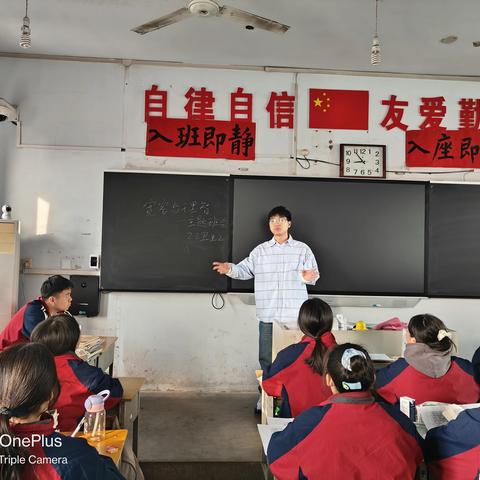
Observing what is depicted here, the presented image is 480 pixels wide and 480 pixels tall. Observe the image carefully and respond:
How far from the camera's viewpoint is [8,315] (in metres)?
3.89

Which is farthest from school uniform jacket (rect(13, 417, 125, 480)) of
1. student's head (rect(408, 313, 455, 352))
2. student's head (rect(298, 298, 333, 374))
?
student's head (rect(408, 313, 455, 352))

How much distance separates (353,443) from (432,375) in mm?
909

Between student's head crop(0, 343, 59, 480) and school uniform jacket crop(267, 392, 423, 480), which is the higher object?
student's head crop(0, 343, 59, 480)

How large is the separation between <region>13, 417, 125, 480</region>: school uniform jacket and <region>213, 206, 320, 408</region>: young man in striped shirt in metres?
2.71

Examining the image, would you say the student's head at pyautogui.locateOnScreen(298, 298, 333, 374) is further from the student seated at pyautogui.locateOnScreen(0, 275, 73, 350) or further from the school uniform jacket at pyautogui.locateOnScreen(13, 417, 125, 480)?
the student seated at pyautogui.locateOnScreen(0, 275, 73, 350)

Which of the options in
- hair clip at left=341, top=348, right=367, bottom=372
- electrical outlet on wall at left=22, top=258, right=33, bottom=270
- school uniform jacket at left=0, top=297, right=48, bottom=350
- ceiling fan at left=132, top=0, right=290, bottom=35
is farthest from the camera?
electrical outlet on wall at left=22, top=258, right=33, bottom=270

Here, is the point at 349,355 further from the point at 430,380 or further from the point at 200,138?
the point at 200,138

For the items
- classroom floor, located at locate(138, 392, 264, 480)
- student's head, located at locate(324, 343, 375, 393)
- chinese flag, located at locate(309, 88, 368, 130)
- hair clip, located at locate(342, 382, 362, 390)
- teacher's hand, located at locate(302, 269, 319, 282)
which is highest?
chinese flag, located at locate(309, 88, 368, 130)

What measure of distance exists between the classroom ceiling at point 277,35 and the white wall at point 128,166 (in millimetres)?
184

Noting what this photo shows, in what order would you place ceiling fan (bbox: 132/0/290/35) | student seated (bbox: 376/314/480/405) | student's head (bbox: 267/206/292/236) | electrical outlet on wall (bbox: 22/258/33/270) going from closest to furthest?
student seated (bbox: 376/314/480/405) → ceiling fan (bbox: 132/0/290/35) → student's head (bbox: 267/206/292/236) → electrical outlet on wall (bbox: 22/258/33/270)

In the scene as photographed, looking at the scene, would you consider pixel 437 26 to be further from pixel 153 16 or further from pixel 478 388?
pixel 478 388

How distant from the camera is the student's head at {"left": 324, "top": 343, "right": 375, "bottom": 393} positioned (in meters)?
1.44

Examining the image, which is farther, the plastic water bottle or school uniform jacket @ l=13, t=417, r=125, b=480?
the plastic water bottle

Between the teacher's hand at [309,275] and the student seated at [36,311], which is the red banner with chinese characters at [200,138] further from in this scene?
the student seated at [36,311]
